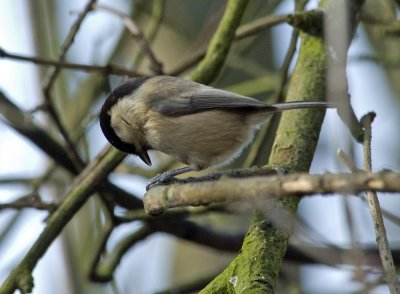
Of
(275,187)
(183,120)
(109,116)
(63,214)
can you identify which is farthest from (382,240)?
(109,116)

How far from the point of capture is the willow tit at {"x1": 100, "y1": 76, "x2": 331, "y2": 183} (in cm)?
337

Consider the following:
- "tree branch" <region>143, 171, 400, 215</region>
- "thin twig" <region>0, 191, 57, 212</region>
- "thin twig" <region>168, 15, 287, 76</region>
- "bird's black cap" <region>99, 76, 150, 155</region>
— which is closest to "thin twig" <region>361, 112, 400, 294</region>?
"tree branch" <region>143, 171, 400, 215</region>

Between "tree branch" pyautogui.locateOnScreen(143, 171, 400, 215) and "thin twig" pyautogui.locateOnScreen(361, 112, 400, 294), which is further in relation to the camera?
"thin twig" pyautogui.locateOnScreen(361, 112, 400, 294)

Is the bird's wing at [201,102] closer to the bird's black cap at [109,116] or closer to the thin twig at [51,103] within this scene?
the bird's black cap at [109,116]

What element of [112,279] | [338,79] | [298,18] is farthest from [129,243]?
[338,79]

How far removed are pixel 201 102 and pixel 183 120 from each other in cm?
13

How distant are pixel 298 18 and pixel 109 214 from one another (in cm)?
145

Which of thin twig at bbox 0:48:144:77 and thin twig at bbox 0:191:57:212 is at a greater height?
thin twig at bbox 0:48:144:77

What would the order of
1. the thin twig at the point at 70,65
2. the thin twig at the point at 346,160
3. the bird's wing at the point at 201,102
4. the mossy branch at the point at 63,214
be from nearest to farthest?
1. the thin twig at the point at 346,160
2. the mossy branch at the point at 63,214
3. the bird's wing at the point at 201,102
4. the thin twig at the point at 70,65

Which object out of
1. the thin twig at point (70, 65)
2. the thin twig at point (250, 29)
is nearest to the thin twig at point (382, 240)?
the thin twig at point (250, 29)

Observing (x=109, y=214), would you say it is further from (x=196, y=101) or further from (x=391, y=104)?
(x=391, y=104)

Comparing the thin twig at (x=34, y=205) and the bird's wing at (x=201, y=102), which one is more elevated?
the bird's wing at (x=201, y=102)

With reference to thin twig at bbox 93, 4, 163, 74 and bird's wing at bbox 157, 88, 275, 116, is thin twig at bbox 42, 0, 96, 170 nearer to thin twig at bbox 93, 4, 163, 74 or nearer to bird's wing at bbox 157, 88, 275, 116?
thin twig at bbox 93, 4, 163, 74

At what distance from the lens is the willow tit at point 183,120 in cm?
337
